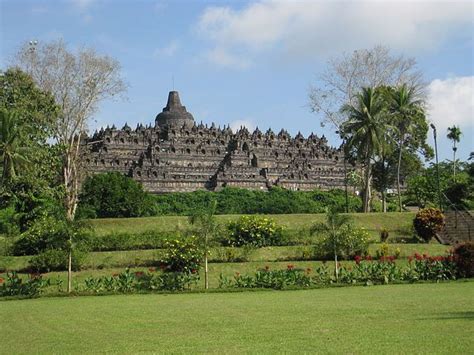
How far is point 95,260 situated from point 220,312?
1440cm

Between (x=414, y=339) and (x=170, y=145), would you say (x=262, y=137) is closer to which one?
(x=170, y=145)

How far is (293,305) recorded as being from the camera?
17578 mm

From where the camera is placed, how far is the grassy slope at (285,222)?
34.7 m

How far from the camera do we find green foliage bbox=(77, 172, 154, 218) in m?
46.5

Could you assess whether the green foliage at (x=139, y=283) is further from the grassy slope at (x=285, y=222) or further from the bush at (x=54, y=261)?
the grassy slope at (x=285, y=222)

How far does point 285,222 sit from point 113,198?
15.8 m

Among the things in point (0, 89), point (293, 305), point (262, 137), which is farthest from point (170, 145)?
point (293, 305)

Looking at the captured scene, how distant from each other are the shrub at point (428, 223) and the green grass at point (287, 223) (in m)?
1.32

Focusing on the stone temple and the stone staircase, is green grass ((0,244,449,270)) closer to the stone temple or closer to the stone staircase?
the stone staircase

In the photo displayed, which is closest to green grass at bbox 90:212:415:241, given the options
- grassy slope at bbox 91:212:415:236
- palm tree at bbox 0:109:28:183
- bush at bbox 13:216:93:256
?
grassy slope at bbox 91:212:415:236

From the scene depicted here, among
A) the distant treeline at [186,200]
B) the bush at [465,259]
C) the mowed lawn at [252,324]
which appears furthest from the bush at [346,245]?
the mowed lawn at [252,324]

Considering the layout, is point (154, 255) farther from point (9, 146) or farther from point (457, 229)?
point (457, 229)

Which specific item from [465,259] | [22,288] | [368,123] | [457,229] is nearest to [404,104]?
[368,123]

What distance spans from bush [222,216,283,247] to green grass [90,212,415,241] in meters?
3.03
